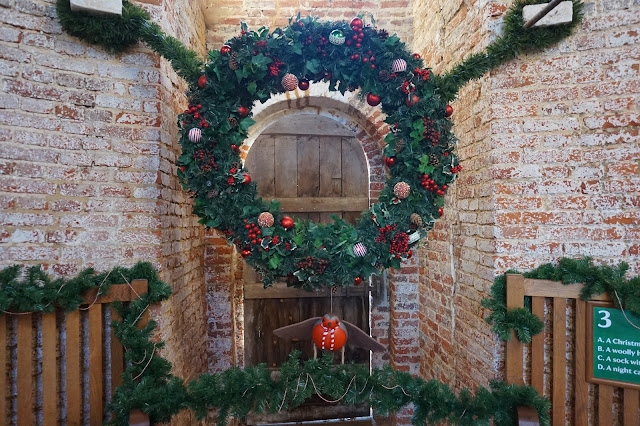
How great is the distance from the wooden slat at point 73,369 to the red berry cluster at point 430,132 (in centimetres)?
185

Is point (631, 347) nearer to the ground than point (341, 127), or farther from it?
nearer to the ground

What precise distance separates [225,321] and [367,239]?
1.64 meters

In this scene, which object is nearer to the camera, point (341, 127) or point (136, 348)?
point (136, 348)

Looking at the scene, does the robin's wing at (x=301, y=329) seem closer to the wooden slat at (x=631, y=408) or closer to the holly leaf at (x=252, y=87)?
the holly leaf at (x=252, y=87)

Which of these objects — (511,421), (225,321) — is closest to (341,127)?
(225,321)

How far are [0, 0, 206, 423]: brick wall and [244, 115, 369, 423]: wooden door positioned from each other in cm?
105

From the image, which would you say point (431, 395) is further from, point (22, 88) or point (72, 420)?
point (22, 88)

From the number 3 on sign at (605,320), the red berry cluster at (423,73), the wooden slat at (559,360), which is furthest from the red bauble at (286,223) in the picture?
the number 3 on sign at (605,320)

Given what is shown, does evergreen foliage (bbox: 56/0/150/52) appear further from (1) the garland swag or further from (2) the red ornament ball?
(1) the garland swag

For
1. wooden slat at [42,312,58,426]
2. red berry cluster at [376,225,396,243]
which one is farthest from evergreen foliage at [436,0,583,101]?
wooden slat at [42,312,58,426]

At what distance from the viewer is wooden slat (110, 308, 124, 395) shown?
1.67 meters

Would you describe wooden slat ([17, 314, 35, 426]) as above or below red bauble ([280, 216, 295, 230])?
below

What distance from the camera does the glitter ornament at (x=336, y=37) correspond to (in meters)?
1.62

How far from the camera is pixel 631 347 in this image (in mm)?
1625
